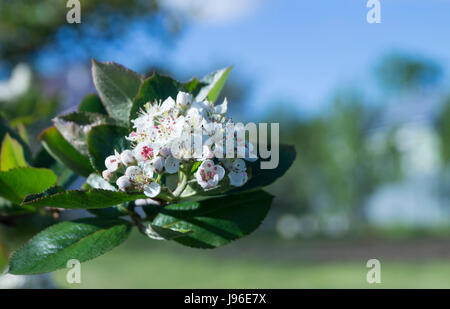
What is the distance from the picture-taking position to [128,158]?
0.69m

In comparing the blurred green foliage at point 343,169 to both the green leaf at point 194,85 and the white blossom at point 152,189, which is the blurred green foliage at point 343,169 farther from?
the white blossom at point 152,189

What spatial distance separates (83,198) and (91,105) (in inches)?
10.8

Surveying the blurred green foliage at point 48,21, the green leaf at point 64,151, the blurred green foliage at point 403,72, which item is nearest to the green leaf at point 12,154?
the green leaf at point 64,151

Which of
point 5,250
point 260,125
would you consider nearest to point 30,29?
point 5,250

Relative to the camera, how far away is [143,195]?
2.19 ft

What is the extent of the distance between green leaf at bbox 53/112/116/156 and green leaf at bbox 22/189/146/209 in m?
0.13

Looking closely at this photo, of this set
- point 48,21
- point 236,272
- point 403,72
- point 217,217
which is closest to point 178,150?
point 217,217

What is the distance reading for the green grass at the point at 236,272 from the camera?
6.96 m

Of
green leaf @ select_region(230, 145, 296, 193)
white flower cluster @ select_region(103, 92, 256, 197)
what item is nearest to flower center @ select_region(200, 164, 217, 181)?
white flower cluster @ select_region(103, 92, 256, 197)

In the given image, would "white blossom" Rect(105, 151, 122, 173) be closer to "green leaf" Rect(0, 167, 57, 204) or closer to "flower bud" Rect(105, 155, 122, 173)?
Answer: "flower bud" Rect(105, 155, 122, 173)

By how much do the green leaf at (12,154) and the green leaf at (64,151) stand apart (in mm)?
137

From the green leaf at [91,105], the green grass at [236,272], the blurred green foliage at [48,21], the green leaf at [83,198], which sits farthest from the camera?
the green grass at [236,272]

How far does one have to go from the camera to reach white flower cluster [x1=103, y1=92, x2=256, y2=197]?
2.15ft
